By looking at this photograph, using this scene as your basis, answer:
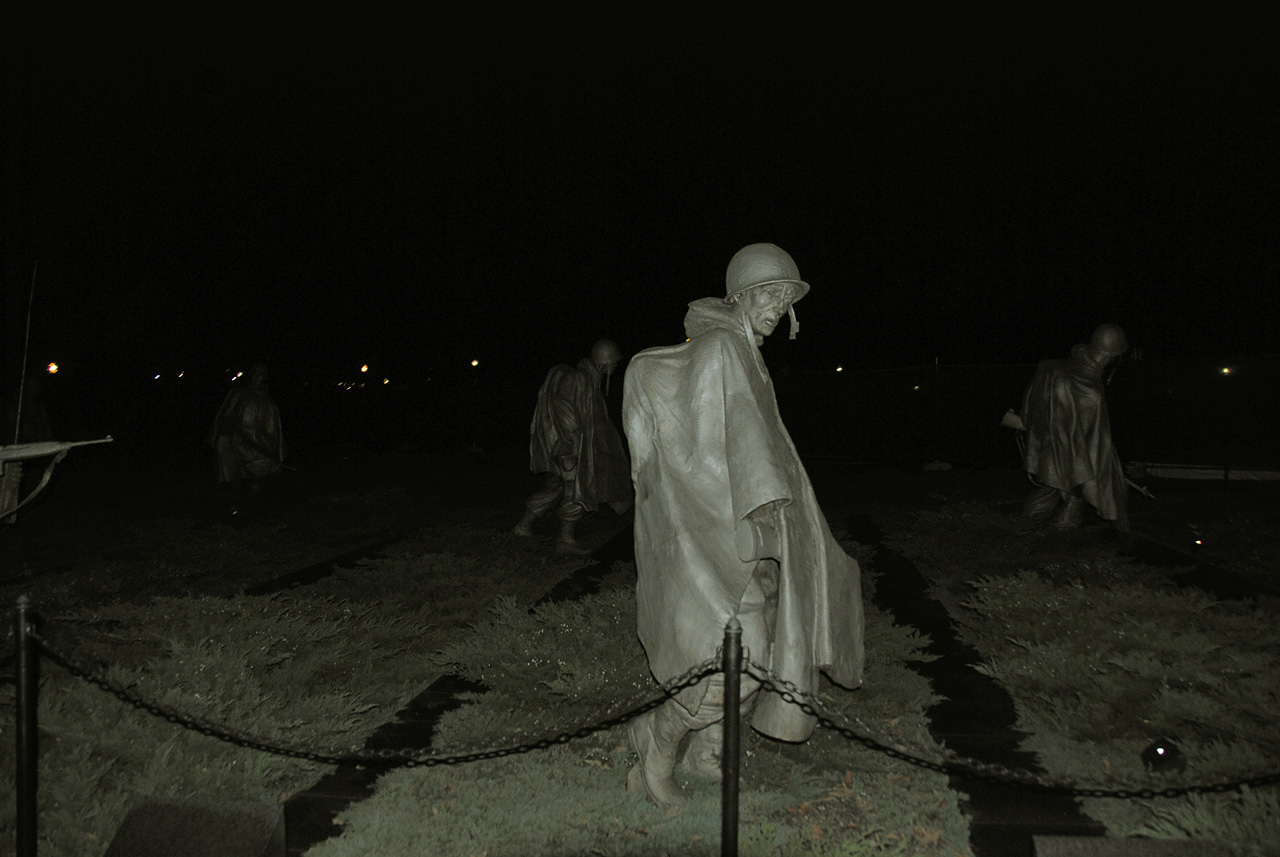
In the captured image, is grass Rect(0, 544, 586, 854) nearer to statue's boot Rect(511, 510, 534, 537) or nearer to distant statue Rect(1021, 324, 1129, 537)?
statue's boot Rect(511, 510, 534, 537)

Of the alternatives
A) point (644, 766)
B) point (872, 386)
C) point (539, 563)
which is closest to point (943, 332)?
point (872, 386)

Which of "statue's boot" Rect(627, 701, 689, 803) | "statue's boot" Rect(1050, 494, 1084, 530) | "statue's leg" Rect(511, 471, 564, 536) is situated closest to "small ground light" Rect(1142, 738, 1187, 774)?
"statue's boot" Rect(627, 701, 689, 803)

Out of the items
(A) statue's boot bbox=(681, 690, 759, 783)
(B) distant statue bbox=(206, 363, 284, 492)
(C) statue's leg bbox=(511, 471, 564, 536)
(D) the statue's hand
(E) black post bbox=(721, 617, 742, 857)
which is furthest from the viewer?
(B) distant statue bbox=(206, 363, 284, 492)

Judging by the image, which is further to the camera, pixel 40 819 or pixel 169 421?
pixel 169 421

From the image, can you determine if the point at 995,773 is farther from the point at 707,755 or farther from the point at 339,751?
the point at 339,751

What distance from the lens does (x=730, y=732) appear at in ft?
8.63

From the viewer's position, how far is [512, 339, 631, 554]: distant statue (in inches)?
357

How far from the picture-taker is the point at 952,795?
3.52 meters

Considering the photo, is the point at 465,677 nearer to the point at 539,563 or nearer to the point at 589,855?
the point at 589,855

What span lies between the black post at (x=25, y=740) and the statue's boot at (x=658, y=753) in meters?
1.88

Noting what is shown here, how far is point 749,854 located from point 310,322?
23423 mm

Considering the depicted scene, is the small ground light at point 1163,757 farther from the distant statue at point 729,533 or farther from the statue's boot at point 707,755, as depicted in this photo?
the statue's boot at point 707,755

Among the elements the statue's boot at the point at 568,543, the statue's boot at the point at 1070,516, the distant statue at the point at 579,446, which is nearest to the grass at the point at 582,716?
the statue's boot at the point at 568,543

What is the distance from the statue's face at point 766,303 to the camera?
3414 mm
